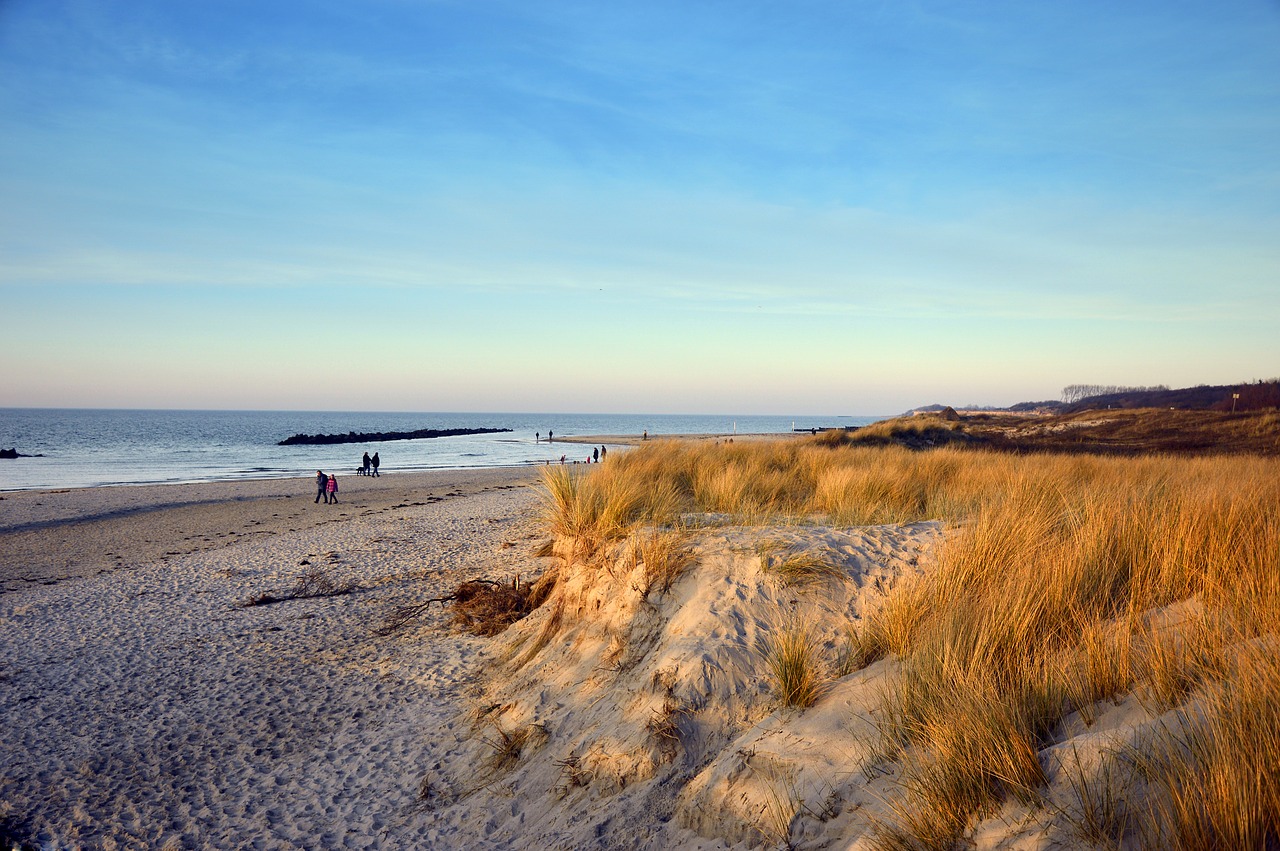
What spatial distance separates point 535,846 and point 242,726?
394cm

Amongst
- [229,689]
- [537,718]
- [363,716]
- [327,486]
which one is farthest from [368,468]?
[537,718]

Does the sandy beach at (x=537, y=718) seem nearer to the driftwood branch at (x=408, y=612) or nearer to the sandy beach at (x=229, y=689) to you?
the sandy beach at (x=229, y=689)

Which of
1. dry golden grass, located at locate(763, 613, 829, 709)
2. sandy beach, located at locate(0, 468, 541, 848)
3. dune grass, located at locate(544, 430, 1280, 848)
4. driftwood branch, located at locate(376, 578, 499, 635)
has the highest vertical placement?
dune grass, located at locate(544, 430, 1280, 848)

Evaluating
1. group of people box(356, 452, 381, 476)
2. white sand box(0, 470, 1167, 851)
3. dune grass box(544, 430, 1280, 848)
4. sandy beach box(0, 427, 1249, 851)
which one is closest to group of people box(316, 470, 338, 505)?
group of people box(356, 452, 381, 476)

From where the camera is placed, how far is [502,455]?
5694 cm

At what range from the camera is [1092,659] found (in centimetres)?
345

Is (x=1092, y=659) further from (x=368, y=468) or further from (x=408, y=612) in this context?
(x=368, y=468)

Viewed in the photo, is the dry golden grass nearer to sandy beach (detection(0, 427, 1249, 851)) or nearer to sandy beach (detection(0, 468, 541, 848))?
sandy beach (detection(0, 427, 1249, 851))

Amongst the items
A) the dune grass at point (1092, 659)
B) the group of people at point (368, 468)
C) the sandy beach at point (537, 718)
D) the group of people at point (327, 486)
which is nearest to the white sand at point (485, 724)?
the sandy beach at point (537, 718)

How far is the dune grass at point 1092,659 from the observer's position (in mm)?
2447

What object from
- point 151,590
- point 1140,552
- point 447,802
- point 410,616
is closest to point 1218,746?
point 1140,552

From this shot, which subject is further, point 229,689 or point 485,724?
point 229,689

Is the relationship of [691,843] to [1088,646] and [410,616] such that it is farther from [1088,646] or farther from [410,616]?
[410,616]

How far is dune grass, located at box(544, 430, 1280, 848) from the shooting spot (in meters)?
2.45
